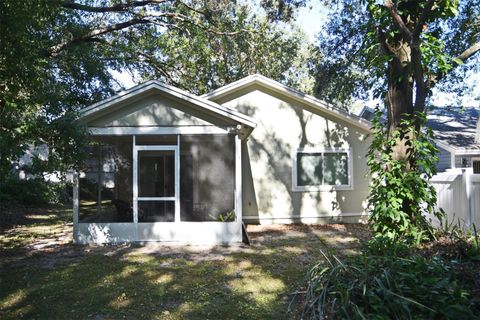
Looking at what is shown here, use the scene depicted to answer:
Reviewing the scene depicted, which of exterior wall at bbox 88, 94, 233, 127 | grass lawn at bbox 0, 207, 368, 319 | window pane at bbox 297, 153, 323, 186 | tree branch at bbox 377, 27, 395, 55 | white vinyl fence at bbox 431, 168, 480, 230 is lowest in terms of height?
grass lawn at bbox 0, 207, 368, 319

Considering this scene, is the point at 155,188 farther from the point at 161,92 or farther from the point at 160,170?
the point at 161,92

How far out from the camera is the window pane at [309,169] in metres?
13.2

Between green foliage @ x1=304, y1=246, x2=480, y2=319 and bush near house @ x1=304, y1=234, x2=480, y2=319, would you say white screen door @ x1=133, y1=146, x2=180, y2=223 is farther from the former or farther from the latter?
green foliage @ x1=304, y1=246, x2=480, y2=319

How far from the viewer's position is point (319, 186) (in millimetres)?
13180

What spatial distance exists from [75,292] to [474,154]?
44.1ft

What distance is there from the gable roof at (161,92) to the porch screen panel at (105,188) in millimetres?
811

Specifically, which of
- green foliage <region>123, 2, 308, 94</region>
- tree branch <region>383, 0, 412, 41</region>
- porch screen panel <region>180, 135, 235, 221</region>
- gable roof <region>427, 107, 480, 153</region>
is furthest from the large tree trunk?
green foliage <region>123, 2, 308, 94</region>

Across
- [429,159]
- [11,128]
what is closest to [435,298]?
[429,159]

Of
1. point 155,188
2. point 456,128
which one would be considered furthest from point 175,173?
point 456,128

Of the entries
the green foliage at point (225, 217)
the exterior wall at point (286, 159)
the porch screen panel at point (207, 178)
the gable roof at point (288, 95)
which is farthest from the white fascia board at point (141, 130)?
the exterior wall at point (286, 159)

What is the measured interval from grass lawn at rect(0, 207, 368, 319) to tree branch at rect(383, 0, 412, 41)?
3.85m

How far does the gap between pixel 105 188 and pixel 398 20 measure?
749cm

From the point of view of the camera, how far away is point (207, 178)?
33.3ft

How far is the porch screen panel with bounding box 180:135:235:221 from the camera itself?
9.98 metres
